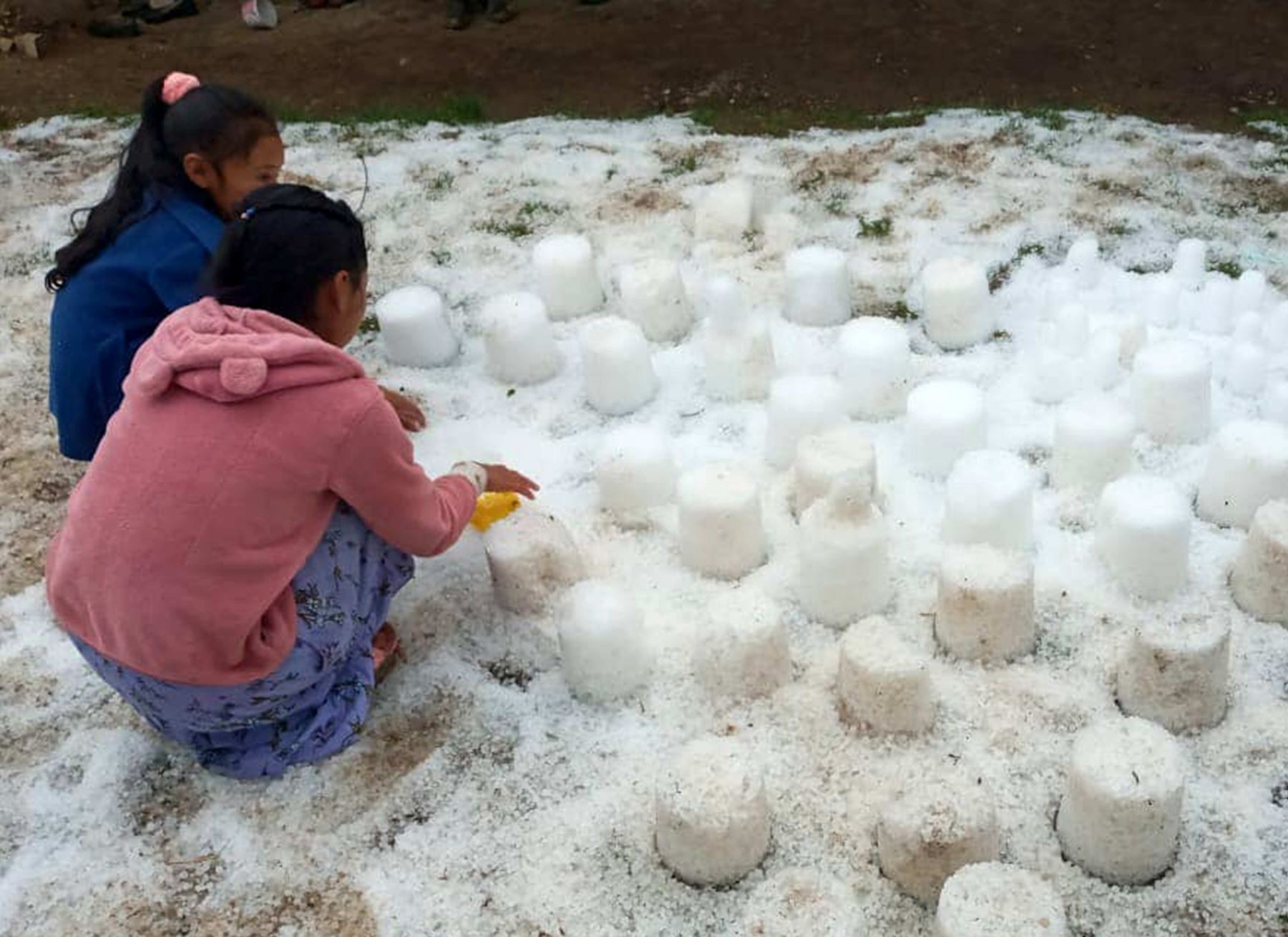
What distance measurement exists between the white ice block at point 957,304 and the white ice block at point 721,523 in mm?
806

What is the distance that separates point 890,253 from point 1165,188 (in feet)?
2.69

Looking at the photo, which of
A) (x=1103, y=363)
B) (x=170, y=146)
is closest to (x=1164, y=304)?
(x=1103, y=363)

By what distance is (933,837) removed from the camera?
1518 mm

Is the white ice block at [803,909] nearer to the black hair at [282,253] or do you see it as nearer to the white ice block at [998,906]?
the white ice block at [998,906]

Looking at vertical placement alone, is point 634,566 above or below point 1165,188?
below

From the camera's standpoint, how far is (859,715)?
179cm

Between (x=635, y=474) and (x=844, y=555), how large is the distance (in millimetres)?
471

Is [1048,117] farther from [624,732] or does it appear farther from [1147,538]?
[624,732]

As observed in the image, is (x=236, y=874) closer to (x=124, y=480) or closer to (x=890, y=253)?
(x=124, y=480)

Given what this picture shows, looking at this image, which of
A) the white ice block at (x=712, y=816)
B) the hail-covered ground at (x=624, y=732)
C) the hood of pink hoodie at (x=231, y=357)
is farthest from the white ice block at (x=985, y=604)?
the hood of pink hoodie at (x=231, y=357)

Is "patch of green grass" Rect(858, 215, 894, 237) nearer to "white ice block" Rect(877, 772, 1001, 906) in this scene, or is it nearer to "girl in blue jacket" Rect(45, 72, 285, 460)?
"girl in blue jacket" Rect(45, 72, 285, 460)

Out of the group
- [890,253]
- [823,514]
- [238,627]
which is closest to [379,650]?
[238,627]

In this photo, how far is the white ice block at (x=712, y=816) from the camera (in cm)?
156

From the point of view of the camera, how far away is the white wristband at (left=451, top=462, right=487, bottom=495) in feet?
6.44
